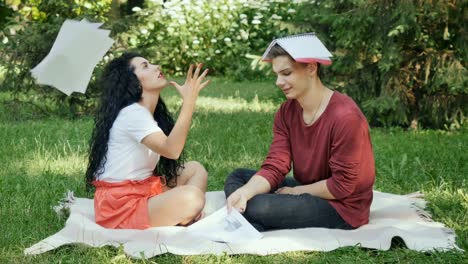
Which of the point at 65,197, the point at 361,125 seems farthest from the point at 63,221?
the point at 361,125

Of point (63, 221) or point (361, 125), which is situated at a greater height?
point (361, 125)

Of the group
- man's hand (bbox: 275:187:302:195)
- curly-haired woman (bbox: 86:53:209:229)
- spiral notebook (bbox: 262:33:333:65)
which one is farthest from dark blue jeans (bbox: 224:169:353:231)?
spiral notebook (bbox: 262:33:333:65)

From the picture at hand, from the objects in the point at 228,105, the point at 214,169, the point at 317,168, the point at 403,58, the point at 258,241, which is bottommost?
the point at 228,105

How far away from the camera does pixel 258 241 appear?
368 cm

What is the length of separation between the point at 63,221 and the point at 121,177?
486 mm

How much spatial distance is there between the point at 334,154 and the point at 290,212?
38 centimetres

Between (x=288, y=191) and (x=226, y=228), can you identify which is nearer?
(x=226, y=228)

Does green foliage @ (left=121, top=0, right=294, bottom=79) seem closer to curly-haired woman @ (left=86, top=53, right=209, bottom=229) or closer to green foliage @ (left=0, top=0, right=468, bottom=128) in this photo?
green foliage @ (left=0, top=0, right=468, bottom=128)

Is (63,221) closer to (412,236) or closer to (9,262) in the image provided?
(9,262)

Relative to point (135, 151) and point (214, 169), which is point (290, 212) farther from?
point (214, 169)

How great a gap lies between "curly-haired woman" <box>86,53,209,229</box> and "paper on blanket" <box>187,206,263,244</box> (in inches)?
4.4

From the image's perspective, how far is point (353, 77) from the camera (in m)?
7.36

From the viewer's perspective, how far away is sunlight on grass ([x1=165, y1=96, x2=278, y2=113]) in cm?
859

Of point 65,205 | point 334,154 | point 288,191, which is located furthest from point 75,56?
point 334,154
